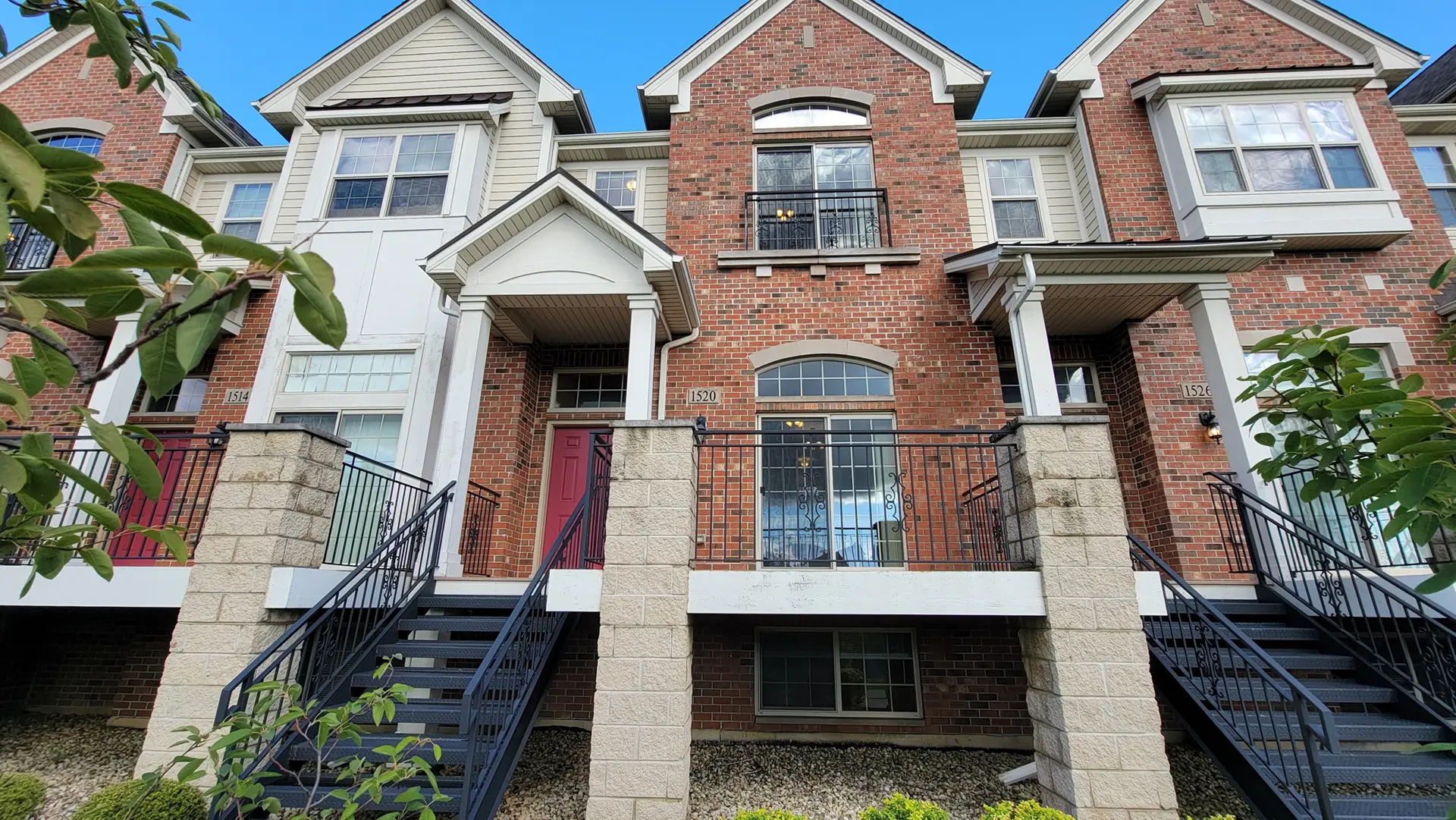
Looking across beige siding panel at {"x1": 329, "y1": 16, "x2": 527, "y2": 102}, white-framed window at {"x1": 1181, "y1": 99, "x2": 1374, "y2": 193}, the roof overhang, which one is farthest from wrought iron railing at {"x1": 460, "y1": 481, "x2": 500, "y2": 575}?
white-framed window at {"x1": 1181, "y1": 99, "x2": 1374, "y2": 193}

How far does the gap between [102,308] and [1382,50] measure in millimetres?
13804

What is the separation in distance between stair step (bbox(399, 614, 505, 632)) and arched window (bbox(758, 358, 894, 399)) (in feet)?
13.2

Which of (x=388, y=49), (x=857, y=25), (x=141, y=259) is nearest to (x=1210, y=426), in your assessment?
(x=857, y=25)

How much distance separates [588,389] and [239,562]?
429 centimetres

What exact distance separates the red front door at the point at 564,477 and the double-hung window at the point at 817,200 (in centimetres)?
351

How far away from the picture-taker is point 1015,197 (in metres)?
9.20

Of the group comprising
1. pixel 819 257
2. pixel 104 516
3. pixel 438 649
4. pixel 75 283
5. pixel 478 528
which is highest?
pixel 819 257

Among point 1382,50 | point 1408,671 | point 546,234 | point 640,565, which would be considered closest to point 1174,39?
point 1382,50

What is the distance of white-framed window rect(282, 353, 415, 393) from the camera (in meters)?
8.09

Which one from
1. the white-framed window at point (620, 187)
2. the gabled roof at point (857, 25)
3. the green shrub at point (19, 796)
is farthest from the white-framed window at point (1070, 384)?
the green shrub at point (19, 796)

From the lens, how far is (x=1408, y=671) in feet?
16.7

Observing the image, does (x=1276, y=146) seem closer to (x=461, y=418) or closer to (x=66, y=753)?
(x=461, y=418)

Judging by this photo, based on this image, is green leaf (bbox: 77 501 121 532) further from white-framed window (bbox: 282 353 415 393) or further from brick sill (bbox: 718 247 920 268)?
brick sill (bbox: 718 247 920 268)

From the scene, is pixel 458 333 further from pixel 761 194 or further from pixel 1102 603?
pixel 1102 603
